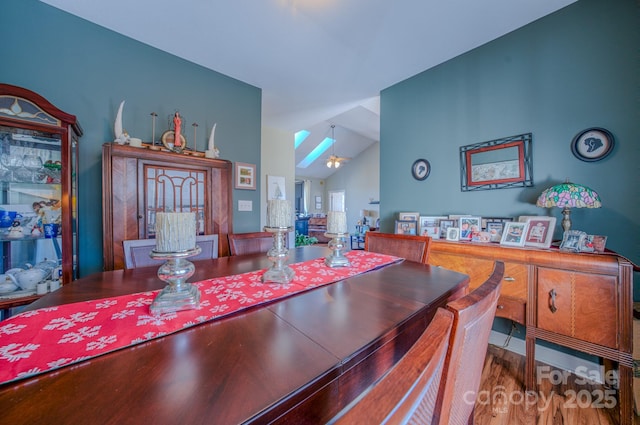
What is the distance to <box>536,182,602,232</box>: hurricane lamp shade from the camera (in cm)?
146

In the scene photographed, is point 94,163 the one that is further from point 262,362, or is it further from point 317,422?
point 317,422

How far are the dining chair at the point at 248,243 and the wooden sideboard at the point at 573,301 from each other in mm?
1721

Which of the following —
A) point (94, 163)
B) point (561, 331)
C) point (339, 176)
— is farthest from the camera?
point (339, 176)

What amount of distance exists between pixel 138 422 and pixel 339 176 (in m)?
8.93

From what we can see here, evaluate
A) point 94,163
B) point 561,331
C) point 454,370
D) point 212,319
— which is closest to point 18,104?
point 94,163

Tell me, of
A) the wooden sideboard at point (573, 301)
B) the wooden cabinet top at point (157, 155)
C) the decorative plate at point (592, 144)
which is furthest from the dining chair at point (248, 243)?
the decorative plate at point (592, 144)

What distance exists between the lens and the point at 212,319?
67 centimetres

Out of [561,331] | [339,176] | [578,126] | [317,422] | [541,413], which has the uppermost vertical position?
[339,176]

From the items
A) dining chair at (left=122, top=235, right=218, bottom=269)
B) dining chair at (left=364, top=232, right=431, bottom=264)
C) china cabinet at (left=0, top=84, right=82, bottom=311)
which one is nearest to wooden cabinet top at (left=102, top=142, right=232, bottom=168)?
china cabinet at (left=0, top=84, right=82, bottom=311)

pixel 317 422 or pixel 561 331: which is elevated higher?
pixel 317 422

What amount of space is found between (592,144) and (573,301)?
47.3 inches

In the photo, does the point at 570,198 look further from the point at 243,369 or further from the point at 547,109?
the point at 243,369

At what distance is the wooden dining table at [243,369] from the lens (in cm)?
36

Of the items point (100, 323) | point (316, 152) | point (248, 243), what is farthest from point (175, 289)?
point (316, 152)
